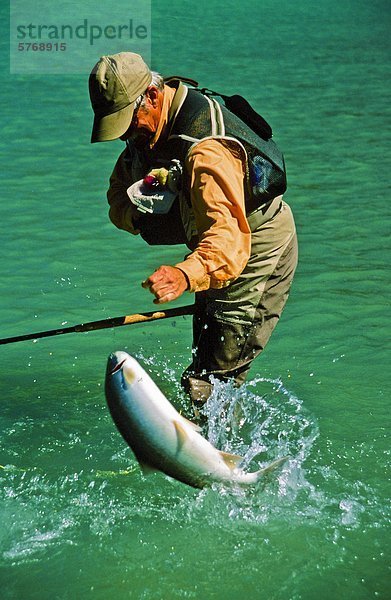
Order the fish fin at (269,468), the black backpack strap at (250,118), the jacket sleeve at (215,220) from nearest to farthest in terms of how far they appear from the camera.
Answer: the jacket sleeve at (215,220) → the fish fin at (269,468) → the black backpack strap at (250,118)

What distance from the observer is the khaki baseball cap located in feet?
13.0

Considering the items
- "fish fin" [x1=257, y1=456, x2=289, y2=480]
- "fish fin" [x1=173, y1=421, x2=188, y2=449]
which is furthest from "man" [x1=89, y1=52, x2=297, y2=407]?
"fish fin" [x1=257, y1=456, x2=289, y2=480]

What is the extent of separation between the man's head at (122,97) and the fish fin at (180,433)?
126 cm

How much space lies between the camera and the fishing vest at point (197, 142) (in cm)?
400

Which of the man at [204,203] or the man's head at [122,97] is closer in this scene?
the man at [204,203]

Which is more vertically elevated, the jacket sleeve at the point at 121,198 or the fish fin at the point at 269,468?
the jacket sleeve at the point at 121,198

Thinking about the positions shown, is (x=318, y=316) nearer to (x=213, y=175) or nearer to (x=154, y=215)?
(x=154, y=215)

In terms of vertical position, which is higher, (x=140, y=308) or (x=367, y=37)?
(x=140, y=308)

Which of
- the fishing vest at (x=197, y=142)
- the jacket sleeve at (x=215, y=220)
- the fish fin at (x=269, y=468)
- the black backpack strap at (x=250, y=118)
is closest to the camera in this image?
the jacket sleeve at (x=215, y=220)

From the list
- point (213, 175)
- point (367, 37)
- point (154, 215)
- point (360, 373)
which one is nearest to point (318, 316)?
point (360, 373)

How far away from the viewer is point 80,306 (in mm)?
7258

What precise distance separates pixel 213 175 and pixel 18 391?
2.79m

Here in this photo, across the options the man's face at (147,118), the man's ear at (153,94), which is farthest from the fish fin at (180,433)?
the man's ear at (153,94)

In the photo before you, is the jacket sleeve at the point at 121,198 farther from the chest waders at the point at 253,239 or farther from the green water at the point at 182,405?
the green water at the point at 182,405
